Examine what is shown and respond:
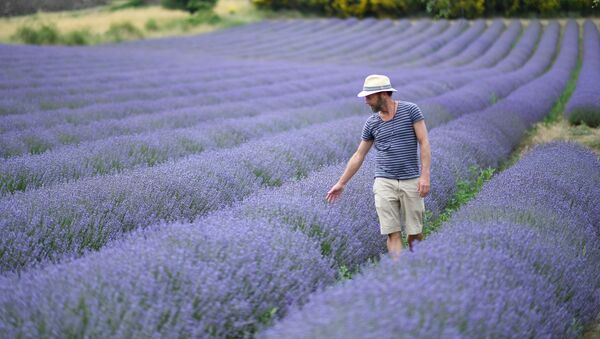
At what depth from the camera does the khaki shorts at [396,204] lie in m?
3.32

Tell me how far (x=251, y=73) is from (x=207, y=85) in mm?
2885

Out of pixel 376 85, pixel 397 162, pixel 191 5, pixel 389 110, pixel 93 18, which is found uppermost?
pixel 191 5

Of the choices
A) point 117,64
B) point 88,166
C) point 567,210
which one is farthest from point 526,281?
point 117,64

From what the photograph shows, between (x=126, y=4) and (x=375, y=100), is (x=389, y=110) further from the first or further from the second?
(x=126, y=4)

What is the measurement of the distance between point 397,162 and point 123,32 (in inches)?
1051

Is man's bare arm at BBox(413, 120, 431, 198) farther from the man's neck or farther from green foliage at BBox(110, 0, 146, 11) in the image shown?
green foliage at BBox(110, 0, 146, 11)

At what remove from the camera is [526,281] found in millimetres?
2322

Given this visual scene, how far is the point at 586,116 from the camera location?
29.0 feet

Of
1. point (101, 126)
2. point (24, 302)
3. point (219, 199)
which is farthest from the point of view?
point (101, 126)

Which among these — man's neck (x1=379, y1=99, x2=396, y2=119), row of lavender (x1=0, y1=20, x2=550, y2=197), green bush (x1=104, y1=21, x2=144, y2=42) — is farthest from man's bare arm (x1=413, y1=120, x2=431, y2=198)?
green bush (x1=104, y1=21, x2=144, y2=42)

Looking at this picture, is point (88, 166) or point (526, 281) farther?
point (88, 166)

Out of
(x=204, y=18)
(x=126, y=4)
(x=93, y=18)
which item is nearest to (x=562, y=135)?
(x=93, y=18)

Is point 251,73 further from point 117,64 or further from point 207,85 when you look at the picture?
point 117,64

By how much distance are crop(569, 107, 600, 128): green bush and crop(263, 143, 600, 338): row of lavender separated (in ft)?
19.3
